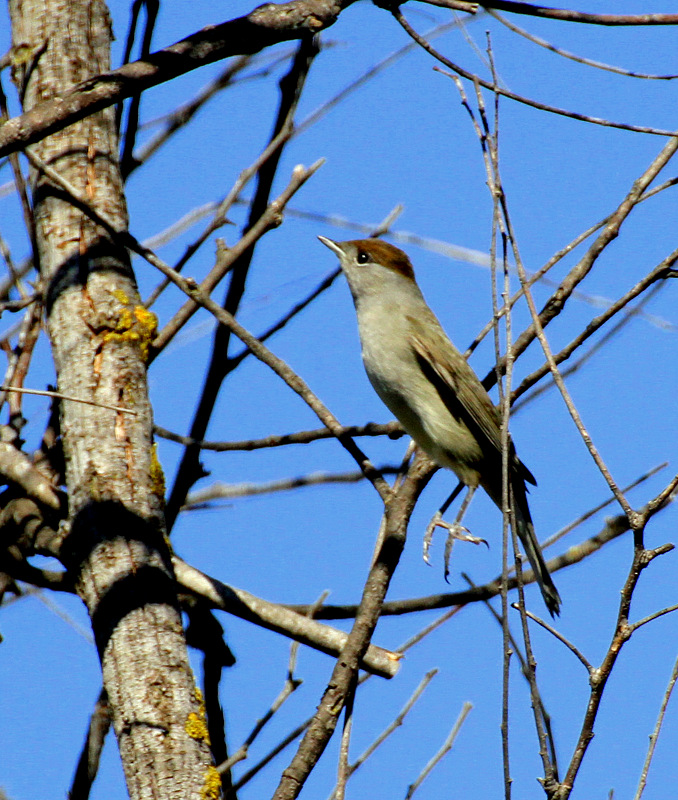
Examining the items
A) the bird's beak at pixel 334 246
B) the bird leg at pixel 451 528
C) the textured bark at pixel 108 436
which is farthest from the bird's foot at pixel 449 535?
the bird's beak at pixel 334 246

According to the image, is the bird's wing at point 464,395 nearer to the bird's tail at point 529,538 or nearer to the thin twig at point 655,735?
the bird's tail at point 529,538

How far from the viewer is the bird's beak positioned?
17.5 feet

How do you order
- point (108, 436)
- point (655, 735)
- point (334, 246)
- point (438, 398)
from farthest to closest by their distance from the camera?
point (334, 246) → point (438, 398) → point (108, 436) → point (655, 735)

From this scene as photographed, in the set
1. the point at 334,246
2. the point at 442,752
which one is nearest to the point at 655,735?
the point at 442,752

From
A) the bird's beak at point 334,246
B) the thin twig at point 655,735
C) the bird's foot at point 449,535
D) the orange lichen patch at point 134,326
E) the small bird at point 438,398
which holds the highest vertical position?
the bird's beak at point 334,246

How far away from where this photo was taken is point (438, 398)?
4527 millimetres

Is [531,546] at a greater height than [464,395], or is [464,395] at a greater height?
[464,395]

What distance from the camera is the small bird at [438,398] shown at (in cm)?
430

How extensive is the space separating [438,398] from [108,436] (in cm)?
183

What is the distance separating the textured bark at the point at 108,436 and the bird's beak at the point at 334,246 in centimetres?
180

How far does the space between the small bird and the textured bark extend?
4.64 feet

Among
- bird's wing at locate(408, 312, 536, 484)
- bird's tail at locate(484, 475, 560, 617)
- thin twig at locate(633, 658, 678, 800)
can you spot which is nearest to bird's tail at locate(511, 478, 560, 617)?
bird's tail at locate(484, 475, 560, 617)

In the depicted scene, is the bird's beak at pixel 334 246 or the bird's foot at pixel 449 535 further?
the bird's beak at pixel 334 246

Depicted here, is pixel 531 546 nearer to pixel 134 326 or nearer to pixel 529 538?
pixel 529 538
